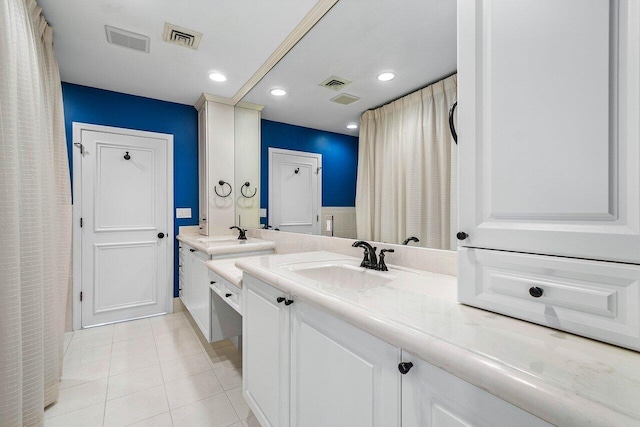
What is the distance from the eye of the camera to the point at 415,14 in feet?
4.38

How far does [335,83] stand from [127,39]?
1.57 meters

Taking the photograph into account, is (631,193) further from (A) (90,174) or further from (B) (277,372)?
(A) (90,174)

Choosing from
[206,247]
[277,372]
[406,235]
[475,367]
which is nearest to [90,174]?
[206,247]

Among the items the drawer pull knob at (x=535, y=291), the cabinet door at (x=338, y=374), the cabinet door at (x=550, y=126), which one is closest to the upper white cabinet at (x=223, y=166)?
the cabinet door at (x=338, y=374)

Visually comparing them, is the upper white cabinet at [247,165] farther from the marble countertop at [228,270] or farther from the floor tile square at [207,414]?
the floor tile square at [207,414]

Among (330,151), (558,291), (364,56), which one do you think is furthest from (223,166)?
(558,291)

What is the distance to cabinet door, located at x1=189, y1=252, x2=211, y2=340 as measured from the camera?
213 cm

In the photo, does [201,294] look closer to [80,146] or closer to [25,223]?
[25,223]

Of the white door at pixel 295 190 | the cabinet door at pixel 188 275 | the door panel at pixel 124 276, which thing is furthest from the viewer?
the door panel at pixel 124 276

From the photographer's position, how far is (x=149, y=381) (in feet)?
6.28

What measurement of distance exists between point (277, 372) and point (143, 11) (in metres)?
2.24

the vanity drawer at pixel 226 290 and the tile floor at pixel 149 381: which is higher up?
the vanity drawer at pixel 226 290

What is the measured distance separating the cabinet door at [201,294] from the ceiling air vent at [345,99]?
60.7 inches

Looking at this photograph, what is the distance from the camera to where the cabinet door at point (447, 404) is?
1.56 ft
